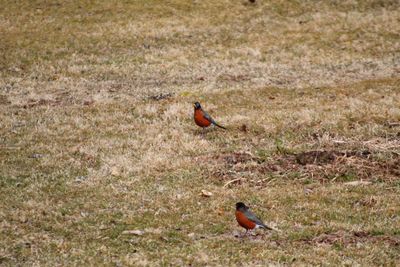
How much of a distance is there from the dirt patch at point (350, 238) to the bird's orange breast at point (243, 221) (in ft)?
3.90

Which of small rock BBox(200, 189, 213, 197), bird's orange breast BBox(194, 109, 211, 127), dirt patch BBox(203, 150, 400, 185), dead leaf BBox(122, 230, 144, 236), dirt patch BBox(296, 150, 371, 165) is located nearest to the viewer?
dead leaf BBox(122, 230, 144, 236)

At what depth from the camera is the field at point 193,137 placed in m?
12.9

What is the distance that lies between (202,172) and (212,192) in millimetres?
1657

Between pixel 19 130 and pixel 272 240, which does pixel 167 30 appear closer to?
pixel 19 130

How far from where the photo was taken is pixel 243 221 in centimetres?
1284

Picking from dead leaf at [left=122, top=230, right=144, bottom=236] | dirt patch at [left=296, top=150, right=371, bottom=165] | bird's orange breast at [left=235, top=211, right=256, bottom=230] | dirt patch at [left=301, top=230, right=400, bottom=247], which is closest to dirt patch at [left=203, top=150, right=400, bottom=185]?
dirt patch at [left=296, top=150, right=371, bottom=165]

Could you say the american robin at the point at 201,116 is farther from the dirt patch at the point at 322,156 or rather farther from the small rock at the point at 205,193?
the small rock at the point at 205,193

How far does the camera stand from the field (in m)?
12.9

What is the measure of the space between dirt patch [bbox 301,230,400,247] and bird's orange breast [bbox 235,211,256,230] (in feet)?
3.90

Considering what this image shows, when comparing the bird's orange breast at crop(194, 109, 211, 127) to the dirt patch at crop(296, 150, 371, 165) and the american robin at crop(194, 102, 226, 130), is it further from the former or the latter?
the dirt patch at crop(296, 150, 371, 165)

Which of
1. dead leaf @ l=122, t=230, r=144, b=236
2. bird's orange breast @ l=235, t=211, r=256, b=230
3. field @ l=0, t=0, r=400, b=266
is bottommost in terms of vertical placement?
field @ l=0, t=0, r=400, b=266

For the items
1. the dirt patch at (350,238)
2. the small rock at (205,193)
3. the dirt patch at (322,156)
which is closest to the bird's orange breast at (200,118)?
the dirt patch at (322,156)

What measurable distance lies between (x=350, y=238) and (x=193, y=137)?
944 cm

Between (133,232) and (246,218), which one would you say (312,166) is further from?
(133,232)
